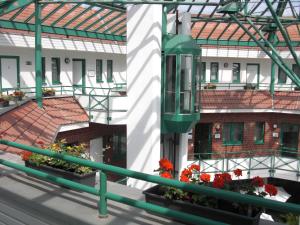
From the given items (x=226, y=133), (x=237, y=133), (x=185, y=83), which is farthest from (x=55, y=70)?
(x=237, y=133)

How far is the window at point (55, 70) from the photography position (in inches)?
886

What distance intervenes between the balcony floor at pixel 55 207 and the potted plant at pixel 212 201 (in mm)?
254

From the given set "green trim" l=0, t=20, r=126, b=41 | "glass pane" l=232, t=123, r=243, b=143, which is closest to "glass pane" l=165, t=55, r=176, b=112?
"glass pane" l=232, t=123, r=243, b=143

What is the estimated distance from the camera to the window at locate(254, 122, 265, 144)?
966 inches

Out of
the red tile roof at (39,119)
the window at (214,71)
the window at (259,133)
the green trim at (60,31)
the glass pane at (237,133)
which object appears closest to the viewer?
the red tile roof at (39,119)

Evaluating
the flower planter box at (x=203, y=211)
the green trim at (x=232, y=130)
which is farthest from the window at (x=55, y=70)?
the flower planter box at (x=203, y=211)

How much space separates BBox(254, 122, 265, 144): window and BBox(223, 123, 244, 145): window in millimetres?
1109

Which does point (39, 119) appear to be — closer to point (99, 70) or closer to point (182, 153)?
point (182, 153)

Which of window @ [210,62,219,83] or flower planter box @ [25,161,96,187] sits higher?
window @ [210,62,219,83]

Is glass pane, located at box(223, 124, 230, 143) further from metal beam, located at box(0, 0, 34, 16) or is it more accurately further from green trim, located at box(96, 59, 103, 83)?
metal beam, located at box(0, 0, 34, 16)

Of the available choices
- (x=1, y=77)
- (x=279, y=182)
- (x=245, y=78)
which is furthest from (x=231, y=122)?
(x=1, y=77)

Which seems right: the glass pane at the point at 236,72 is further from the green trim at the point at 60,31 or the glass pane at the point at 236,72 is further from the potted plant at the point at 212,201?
the potted plant at the point at 212,201

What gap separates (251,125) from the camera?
24219 mm

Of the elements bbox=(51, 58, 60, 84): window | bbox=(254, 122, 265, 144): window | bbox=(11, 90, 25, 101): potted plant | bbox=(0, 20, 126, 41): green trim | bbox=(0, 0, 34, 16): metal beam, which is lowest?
bbox=(254, 122, 265, 144): window
